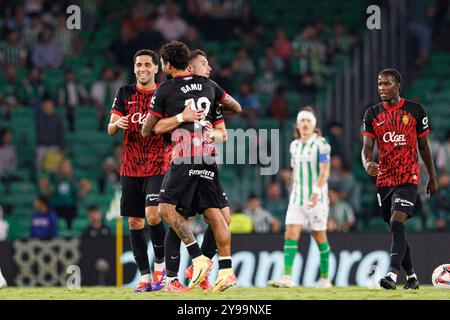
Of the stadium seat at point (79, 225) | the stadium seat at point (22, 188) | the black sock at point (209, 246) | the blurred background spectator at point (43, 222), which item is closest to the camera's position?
the black sock at point (209, 246)

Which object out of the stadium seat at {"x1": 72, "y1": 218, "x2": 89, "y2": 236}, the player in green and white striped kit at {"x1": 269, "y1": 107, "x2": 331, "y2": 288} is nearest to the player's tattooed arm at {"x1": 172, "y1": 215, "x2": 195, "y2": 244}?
the player in green and white striped kit at {"x1": 269, "y1": 107, "x2": 331, "y2": 288}

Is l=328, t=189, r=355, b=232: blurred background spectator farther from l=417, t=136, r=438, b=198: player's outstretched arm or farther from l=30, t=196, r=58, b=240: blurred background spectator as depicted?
l=417, t=136, r=438, b=198: player's outstretched arm

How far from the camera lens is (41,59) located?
2258 cm

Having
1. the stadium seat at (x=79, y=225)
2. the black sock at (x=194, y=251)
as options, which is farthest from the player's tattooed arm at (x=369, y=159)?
the stadium seat at (x=79, y=225)

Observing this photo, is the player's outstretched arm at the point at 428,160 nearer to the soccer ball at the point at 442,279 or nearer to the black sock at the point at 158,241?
the soccer ball at the point at 442,279

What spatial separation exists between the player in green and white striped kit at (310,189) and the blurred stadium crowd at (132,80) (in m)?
3.30

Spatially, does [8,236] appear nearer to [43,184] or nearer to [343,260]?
[43,184]

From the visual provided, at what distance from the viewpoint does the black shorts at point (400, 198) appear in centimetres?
1167

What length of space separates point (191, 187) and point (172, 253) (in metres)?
1.12

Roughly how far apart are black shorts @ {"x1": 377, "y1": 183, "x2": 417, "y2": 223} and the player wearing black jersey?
1.90 meters

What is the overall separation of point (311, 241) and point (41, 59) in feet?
27.1

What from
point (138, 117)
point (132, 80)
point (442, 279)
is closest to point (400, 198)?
point (442, 279)

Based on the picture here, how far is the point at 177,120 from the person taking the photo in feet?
35.5
